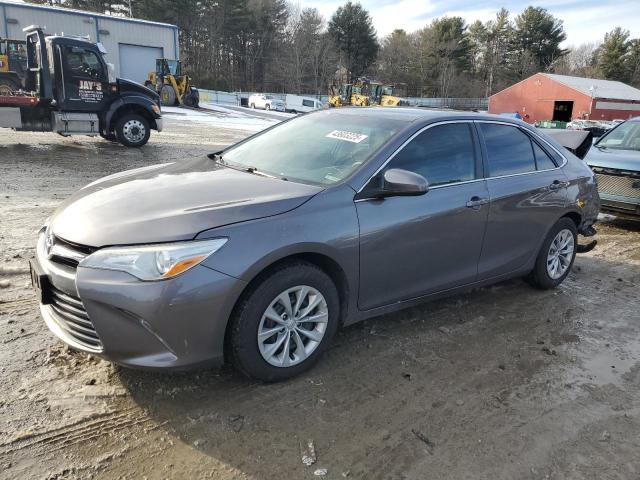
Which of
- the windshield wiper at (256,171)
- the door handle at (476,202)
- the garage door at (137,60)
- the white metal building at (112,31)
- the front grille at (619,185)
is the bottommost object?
the front grille at (619,185)

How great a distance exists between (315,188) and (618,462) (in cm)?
226

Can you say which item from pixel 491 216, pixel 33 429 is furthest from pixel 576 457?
pixel 33 429

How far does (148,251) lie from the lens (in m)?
2.57

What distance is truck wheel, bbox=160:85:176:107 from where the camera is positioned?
3167cm

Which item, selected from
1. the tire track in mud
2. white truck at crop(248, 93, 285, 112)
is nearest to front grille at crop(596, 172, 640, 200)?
the tire track in mud

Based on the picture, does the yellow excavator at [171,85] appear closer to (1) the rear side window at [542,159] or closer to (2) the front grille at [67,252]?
(1) the rear side window at [542,159]

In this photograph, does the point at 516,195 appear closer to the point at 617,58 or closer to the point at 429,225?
the point at 429,225

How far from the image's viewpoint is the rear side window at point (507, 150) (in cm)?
418

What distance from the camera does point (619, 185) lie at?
288 inches

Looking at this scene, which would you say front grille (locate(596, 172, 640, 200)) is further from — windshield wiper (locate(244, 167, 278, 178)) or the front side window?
the front side window

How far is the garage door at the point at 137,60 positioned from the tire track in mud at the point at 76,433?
3904 centimetres

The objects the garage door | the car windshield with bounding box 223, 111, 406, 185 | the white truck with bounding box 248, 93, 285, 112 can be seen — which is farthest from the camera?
the white truck with bounding box 248, 93, 285, 112

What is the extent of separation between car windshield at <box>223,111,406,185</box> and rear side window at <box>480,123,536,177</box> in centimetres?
93

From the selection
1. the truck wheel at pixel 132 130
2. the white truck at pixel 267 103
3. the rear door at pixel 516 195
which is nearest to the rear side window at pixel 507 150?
the rear door at pixel 516 195
